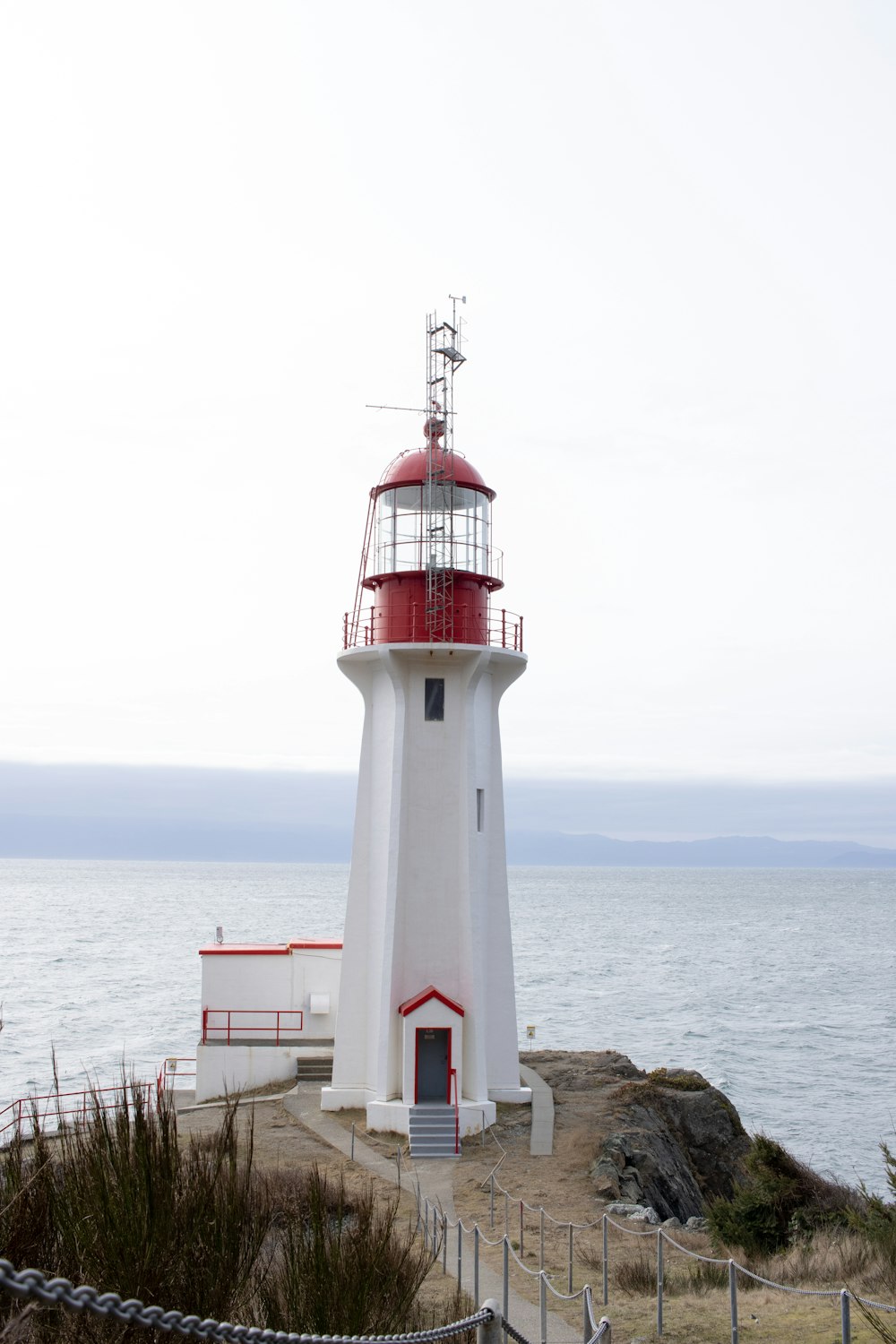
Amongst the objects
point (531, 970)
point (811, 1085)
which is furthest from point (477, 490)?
Answer: point (531, 970)

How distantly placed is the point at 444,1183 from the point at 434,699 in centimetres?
965

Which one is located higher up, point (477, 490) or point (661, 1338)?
point (477, 490)

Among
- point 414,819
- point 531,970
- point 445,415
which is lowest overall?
point 531,970

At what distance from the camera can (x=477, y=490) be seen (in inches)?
1045

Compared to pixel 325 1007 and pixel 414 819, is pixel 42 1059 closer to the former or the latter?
pixel 325 1007

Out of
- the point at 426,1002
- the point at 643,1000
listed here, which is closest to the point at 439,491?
the point at 426,1002

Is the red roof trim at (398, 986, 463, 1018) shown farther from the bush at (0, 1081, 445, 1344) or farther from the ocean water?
the bush at (0, 1081, 445, 1344)

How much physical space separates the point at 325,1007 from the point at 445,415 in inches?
579

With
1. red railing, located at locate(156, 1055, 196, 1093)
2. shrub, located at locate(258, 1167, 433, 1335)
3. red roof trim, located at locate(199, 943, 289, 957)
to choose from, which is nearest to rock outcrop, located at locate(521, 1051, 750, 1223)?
red roof trim, located at locate(199, 943, 289, 957)

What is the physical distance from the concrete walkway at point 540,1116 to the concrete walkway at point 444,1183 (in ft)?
0.16

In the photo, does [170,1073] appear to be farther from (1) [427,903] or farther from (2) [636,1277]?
(2) [636,1277]

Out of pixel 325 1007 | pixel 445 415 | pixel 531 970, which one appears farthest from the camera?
pixel 531 970

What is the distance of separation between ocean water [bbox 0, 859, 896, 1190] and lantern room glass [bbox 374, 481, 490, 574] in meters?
12.1

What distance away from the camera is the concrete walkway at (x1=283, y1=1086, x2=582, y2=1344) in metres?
12.7
